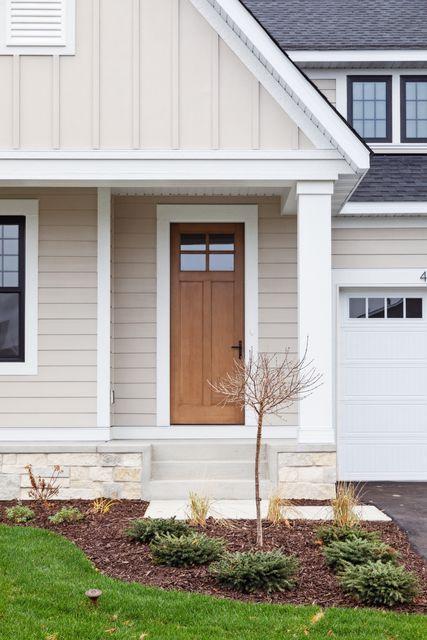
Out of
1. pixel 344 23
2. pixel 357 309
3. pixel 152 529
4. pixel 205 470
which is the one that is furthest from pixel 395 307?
pixel 152 529

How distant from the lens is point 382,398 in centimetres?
965

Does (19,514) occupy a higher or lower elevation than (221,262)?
lower

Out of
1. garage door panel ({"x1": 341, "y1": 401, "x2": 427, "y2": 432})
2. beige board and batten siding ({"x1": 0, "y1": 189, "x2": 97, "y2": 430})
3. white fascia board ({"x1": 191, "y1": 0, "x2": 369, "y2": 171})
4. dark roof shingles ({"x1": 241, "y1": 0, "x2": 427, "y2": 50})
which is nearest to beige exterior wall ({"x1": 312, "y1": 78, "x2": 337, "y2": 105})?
dark roof shingles ({"x1": 241, "y1": 0, "x2": 427, "y2": 50})

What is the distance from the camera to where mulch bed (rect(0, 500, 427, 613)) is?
4969mm

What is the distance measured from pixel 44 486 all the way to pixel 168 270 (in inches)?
117

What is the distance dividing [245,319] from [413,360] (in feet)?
7.54

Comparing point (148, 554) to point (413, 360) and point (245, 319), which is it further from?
point (413, 360)

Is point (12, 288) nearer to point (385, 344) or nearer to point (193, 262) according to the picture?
point (193, 262)

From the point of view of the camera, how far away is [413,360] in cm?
966

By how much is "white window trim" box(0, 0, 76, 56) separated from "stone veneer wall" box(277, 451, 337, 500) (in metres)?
4.69

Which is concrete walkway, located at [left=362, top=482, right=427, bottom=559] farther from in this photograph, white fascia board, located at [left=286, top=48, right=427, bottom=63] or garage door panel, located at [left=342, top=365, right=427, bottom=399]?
white fascia board, located at [left=286, top=48, right=427, bottom=63]

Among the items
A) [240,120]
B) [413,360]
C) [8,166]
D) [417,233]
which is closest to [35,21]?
[8,166]

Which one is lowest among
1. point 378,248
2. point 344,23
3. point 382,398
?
point 382,398

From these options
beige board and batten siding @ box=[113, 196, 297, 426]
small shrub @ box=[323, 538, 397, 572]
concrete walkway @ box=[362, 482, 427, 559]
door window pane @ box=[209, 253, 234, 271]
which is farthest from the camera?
door window pane @ box=[209, 253, 234, 271]
